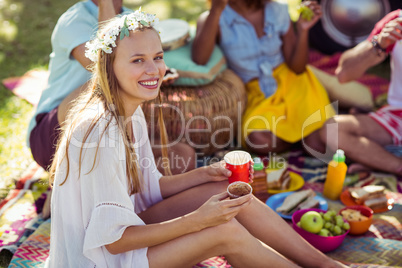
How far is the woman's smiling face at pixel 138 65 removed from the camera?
221cm

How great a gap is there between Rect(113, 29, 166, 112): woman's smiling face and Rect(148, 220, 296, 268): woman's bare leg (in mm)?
709

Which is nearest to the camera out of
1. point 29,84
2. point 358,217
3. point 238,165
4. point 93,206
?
point 93,206

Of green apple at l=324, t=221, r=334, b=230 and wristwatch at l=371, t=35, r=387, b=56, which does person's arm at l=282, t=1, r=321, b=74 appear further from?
green apple at l=324, t=221, r=334, b=230

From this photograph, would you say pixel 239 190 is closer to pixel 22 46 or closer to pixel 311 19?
pixel 311 19

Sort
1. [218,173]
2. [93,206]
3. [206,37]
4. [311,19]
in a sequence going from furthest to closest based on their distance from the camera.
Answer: [311,19] → [206,37] → [218,173] → [93,206]

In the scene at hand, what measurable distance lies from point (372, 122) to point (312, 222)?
1.35 meters

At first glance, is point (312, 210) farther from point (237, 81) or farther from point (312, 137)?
point (237, 81)

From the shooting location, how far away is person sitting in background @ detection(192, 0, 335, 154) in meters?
3.92

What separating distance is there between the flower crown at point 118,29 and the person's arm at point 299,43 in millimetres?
2061

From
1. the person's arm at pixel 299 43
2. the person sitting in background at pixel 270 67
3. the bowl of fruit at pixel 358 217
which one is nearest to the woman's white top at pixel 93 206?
the bowl of fruit at pixel 358 217

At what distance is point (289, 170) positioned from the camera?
3.76 meters

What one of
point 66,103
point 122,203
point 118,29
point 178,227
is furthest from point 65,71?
point 178,227

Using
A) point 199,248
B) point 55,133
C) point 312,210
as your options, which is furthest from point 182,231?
point 55,133

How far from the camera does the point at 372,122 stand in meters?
3.70
